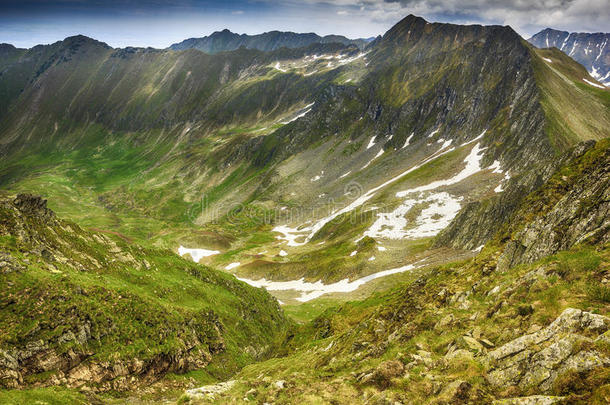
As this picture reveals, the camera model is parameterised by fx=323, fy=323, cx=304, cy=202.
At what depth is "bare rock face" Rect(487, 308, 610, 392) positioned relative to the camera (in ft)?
36.4

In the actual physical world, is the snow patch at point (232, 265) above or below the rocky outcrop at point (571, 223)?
below

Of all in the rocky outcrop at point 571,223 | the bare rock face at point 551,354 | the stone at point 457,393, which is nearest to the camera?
the bare rock face at point 551,354

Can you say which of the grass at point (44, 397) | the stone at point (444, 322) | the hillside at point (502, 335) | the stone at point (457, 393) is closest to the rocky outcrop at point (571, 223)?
the hillside at point (502, 335)

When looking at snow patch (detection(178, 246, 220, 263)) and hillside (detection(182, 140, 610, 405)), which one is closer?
hillside (detection(182, 140, 610, 405))

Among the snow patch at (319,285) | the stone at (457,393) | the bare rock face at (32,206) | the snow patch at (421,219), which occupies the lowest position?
the snow patch at (319,285)

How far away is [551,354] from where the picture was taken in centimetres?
1201

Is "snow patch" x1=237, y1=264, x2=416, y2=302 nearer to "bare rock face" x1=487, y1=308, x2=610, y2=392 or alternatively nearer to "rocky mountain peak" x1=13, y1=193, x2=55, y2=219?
"rocky mountain peak" x1=13, y1=193, x2=55, y2=219

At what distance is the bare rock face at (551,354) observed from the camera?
36.4 ft

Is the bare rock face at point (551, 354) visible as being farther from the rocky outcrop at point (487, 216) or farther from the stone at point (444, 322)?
the rocky outcrop at point (487, 216)

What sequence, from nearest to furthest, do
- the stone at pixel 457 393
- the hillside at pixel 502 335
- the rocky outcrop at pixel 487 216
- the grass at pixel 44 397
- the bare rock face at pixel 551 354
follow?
1. the bare rock face at pixel 551 354
2. the hillside at pixel 502 335
3. the stone at pixel 457 393
4. the grass at pixel 44 397
5. the rocky outcrop at pixel 487 216

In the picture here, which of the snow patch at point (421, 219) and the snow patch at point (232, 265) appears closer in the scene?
the snow patch at point (421, 219)

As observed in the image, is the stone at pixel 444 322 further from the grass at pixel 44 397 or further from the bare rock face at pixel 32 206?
the bare rock face at pixel 32 206

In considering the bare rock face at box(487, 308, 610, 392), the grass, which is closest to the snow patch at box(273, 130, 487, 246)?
the grass

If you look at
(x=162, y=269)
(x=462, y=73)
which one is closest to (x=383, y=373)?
(x=162, y=269)
